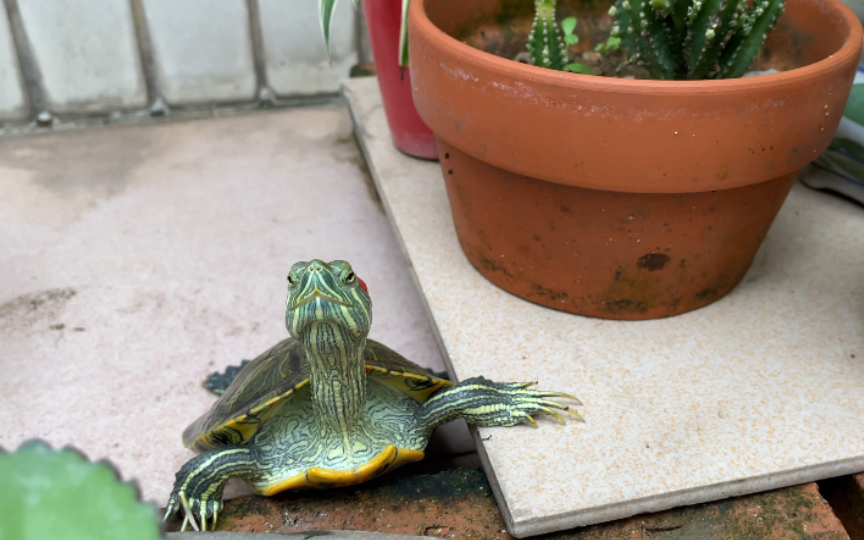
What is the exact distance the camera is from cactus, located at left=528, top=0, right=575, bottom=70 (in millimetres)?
Result: 1213

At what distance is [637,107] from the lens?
0.97 metres

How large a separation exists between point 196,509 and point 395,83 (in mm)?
1142

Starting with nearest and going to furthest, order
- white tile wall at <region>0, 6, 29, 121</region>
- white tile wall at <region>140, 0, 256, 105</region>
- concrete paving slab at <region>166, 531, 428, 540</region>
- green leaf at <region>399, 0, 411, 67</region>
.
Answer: concrete paving slab at <region>166, 531, 428, 540</region> < green leaf at <region>399, 0, 411, 67</region> < white tile wall at <region>0, 6, 29, 121</region> < white tile wall at <region>140, 0, 256, 105</region>

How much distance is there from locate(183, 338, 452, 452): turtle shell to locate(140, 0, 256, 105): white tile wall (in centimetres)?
141

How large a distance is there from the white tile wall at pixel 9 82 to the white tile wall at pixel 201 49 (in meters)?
0.40

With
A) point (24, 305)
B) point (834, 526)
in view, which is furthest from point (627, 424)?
point (24, 305)

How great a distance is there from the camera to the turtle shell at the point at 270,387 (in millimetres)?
994

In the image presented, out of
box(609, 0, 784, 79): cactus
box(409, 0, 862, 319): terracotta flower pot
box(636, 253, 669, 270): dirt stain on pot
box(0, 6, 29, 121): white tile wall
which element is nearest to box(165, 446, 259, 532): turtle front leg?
box(409, 0, 862, 319): terracotta flower pot

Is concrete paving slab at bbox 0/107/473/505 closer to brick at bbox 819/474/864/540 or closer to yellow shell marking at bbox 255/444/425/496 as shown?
yellow shell marking at bbox 255/444/425/496

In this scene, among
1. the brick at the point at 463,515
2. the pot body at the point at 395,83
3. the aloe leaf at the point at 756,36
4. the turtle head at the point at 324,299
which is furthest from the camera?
the pot body at the point at 395,83

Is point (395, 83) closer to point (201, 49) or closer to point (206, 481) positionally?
point (201, 49)

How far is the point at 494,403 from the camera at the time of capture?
1.04 m

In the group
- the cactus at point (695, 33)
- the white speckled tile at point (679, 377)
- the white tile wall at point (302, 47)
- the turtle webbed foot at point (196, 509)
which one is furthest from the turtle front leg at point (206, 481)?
the white tile wall at point (302, 47)

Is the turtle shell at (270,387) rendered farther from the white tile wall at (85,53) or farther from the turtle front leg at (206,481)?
the white tile wall at (85,53)
